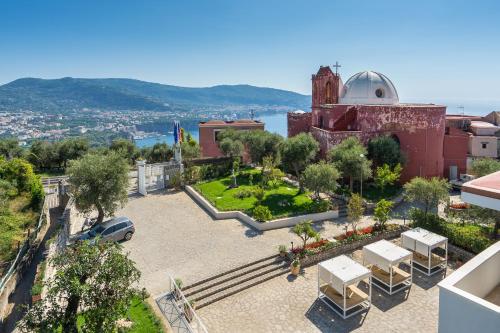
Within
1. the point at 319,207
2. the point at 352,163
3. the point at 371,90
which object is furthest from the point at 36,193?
the point at 371,90

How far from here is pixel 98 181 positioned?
17.6 m

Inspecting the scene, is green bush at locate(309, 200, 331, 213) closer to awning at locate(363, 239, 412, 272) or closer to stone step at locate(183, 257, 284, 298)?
stone step at locate(183, 257, 284, 298)

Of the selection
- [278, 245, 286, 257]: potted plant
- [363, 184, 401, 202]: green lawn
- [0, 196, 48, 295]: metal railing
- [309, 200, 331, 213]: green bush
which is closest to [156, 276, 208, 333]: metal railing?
[278, 245, 286, 257]: potted plant

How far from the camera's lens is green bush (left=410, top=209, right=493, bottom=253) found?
613 inches

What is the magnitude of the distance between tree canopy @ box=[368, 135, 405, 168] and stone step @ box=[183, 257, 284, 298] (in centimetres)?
1580

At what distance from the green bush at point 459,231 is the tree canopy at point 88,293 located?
1594 cm

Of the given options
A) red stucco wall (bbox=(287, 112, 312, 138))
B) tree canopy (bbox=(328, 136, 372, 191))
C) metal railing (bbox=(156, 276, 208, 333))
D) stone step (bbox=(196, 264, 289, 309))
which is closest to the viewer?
metal railing (bbox=(156, 276, 208, 333))

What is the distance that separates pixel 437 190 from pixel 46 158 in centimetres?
4410

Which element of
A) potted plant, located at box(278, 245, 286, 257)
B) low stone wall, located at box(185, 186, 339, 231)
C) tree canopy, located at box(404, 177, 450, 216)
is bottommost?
potted plant, located at box(278, 245, 286, 257)

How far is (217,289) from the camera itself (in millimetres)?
13188

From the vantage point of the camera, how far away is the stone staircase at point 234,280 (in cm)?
1284

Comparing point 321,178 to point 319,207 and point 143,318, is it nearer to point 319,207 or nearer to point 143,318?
point 319,207

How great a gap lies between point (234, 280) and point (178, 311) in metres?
2.91

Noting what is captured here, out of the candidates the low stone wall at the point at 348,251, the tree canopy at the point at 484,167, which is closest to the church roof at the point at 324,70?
the tree canopy at the point at 484,167
